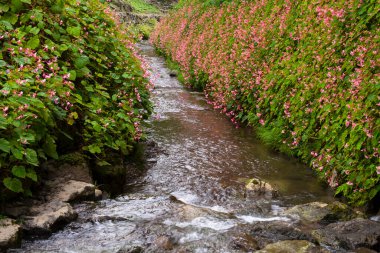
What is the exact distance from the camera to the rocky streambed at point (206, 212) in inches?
160

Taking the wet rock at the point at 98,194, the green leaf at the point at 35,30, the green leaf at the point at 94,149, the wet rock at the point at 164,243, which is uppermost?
the green leaf at the point at 35,30

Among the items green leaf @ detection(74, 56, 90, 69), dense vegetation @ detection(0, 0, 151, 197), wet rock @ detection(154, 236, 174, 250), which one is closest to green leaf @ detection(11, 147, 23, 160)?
dense vegetation @ detection(0, 0, 151, 197)

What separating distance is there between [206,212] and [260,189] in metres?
1.32

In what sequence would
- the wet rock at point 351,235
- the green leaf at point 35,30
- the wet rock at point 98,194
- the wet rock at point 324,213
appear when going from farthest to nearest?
the green leaf at point 35,30, the wet rock at point 98,194, the wet rock at point 324,213, the wet rock at point 351,235

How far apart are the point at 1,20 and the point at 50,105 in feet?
4.75

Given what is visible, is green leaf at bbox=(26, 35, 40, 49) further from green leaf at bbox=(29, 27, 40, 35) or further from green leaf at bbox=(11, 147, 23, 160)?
green leaf at bbox=(11, 147, 23, 160)

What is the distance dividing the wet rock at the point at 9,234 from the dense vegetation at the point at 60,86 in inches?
13.7

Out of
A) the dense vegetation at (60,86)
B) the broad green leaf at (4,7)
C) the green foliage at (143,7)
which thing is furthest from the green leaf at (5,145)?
the green foliage at (143,7)

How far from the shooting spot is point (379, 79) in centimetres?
573

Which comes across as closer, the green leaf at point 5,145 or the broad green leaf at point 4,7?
the green leaf at point 5,145

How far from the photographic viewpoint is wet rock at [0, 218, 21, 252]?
3627 mm

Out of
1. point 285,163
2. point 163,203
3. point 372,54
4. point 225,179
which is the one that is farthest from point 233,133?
point 163,203

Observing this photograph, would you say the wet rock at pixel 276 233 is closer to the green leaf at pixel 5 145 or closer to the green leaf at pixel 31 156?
the green leaf at pixel 31 156

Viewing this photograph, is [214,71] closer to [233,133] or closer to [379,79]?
[233,133]
